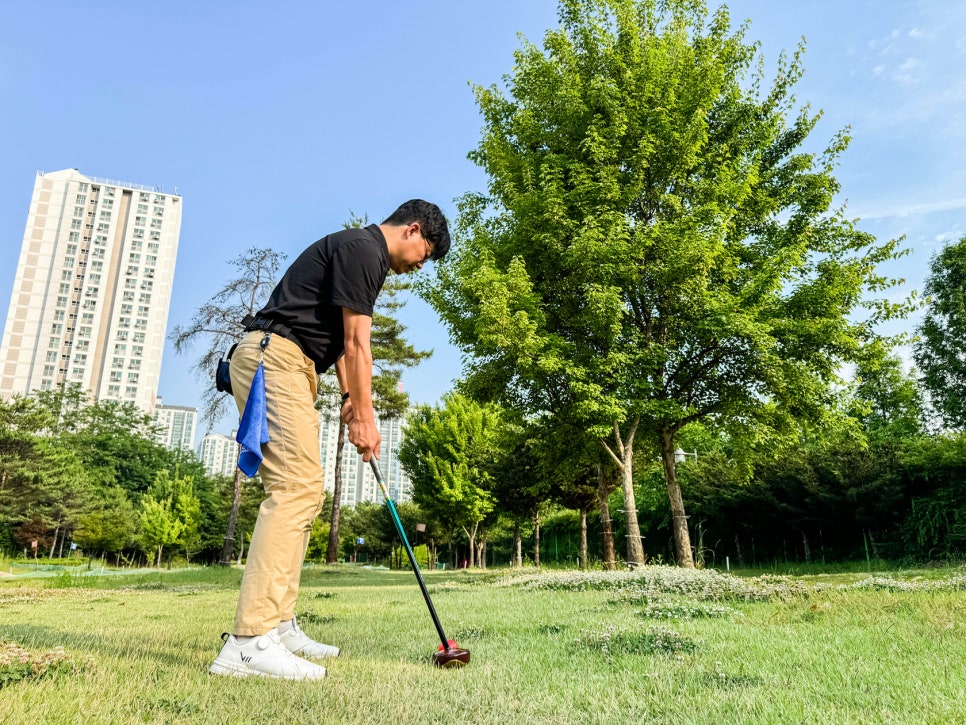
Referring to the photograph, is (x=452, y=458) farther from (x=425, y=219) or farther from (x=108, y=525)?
(x=425, y=219)

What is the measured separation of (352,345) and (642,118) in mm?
11184

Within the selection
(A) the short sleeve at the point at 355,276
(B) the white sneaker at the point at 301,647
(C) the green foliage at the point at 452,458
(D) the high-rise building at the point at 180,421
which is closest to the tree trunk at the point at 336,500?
(C) the green foliage at the point at 452,458

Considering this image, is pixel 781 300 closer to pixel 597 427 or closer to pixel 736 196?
pixel 736 196

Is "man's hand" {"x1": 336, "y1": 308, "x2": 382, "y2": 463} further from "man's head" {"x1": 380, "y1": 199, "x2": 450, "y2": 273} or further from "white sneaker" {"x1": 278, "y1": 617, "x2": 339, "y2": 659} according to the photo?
"white sneaker" {"x1": 278, "y1": 617, "x2": 339, "y2": 659}

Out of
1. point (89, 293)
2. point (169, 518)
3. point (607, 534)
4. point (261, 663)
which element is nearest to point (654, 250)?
point (607, 534)

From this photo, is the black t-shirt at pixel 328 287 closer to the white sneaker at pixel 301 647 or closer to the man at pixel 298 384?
the man at pixel 298 384

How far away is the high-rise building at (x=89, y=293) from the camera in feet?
301

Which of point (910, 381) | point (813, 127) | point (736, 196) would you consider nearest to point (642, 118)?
point (736, 196)

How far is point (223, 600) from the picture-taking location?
23.1 feet

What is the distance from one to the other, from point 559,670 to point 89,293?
372 feet

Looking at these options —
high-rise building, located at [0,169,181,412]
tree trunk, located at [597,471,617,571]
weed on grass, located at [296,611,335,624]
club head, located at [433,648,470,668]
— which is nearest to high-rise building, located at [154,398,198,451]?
high-rise building, located at [0,169,181,412]

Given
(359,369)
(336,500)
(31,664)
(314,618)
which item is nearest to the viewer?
(31,664)

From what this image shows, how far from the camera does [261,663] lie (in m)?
2.50

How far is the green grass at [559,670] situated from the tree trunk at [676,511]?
7.61m
